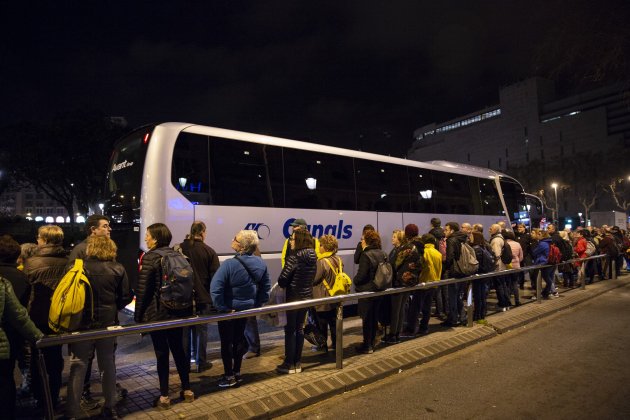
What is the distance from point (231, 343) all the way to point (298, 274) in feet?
3.39

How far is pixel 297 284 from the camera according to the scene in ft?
16.0

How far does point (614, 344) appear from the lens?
6.33m

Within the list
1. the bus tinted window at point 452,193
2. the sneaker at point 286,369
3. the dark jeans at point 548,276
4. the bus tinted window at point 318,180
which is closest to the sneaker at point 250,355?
the sneaker at point 286,369

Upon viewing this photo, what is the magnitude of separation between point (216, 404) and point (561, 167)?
2390 inches

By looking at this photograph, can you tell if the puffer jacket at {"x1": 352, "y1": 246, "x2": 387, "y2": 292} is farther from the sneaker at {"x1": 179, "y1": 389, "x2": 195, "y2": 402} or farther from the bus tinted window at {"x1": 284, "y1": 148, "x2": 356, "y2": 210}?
the bus tinted window at {"x1": 284, "y1": 148, "x2": 356, "y2": 210}

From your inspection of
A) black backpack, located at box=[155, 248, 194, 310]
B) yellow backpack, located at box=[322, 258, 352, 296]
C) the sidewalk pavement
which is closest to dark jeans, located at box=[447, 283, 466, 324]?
the sidewalk pavement

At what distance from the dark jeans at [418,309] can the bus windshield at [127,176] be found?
15.1 ft

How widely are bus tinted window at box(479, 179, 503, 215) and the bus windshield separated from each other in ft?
33.0

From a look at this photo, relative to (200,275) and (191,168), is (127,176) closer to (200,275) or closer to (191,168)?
(191,168)

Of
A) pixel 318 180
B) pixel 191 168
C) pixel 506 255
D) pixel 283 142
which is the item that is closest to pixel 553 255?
pixel 506 255

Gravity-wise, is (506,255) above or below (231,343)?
above

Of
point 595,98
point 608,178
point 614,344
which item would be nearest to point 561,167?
point 608,178

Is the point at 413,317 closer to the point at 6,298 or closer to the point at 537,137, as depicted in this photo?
the point at 6,298

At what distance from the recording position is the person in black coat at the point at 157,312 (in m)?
3.94
